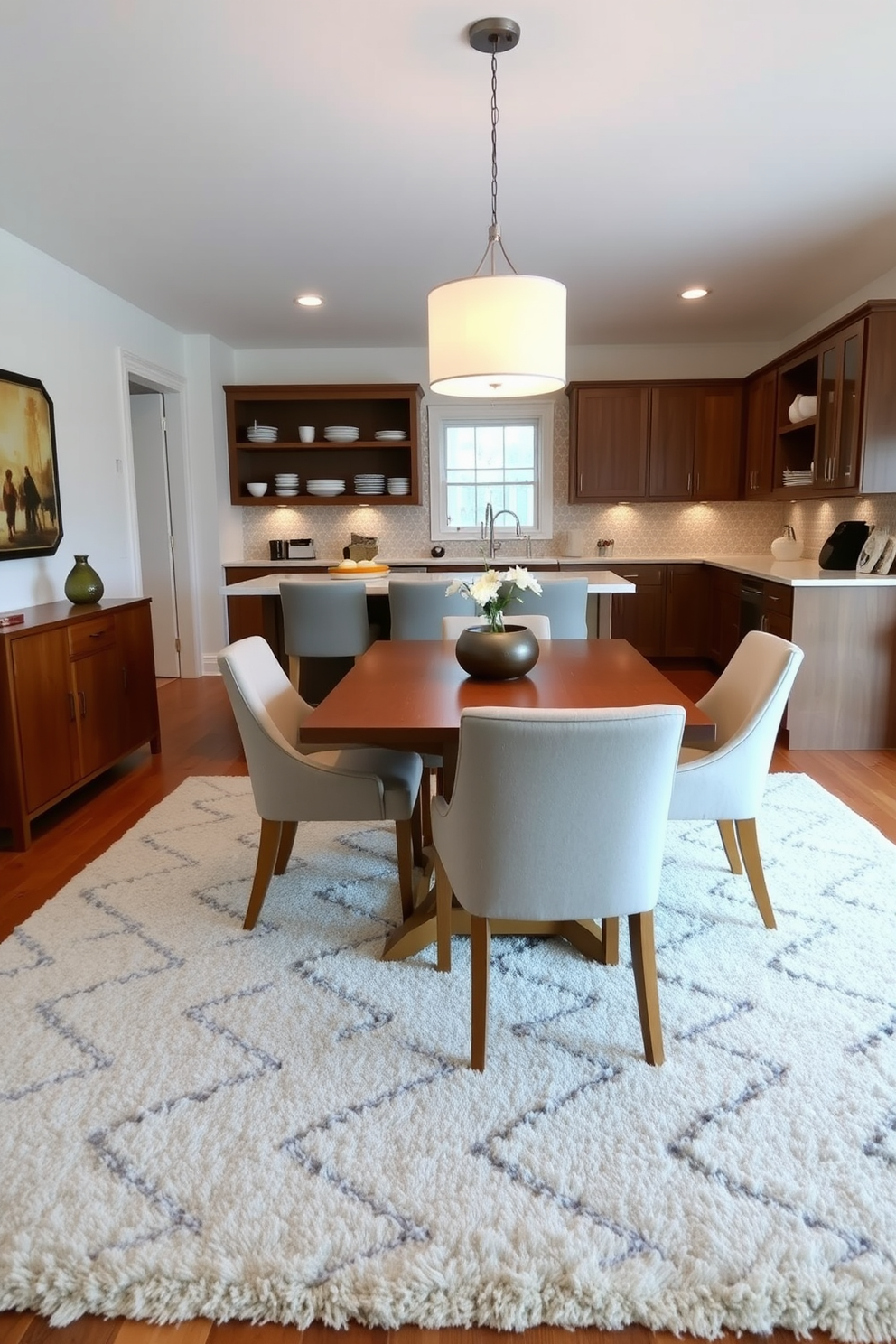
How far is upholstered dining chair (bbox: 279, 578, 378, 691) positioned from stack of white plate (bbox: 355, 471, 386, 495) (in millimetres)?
2700

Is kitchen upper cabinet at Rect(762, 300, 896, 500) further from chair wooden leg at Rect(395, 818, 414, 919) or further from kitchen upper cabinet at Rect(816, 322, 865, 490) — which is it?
chair wooden leg at Rect(395, 818, 414, 919)

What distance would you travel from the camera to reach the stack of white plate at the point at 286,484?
7008mm

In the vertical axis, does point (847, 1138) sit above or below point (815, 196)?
below

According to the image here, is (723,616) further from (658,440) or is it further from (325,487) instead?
(325,487)

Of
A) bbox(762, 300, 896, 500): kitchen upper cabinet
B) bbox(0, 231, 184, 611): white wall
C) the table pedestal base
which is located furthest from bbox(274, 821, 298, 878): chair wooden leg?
bbox(762, 300, 896, 500): kitchen upper cabinet

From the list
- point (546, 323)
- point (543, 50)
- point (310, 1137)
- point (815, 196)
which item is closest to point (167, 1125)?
point (310, 1137)

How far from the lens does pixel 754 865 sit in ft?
8.20

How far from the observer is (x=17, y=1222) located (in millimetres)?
1499

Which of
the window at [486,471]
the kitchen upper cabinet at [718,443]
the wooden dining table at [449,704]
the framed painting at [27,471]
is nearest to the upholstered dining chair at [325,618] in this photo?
the framed painting at [27,471]

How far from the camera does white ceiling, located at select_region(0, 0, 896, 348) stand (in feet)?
8.11

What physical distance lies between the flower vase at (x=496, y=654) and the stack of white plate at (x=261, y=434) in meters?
4.97

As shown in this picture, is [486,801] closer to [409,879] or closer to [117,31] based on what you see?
[409,879]

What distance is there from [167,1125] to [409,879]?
0.92m

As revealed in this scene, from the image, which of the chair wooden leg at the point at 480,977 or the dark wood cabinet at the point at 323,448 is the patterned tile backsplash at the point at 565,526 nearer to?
the dark wood cabinet at the point at 323,448
